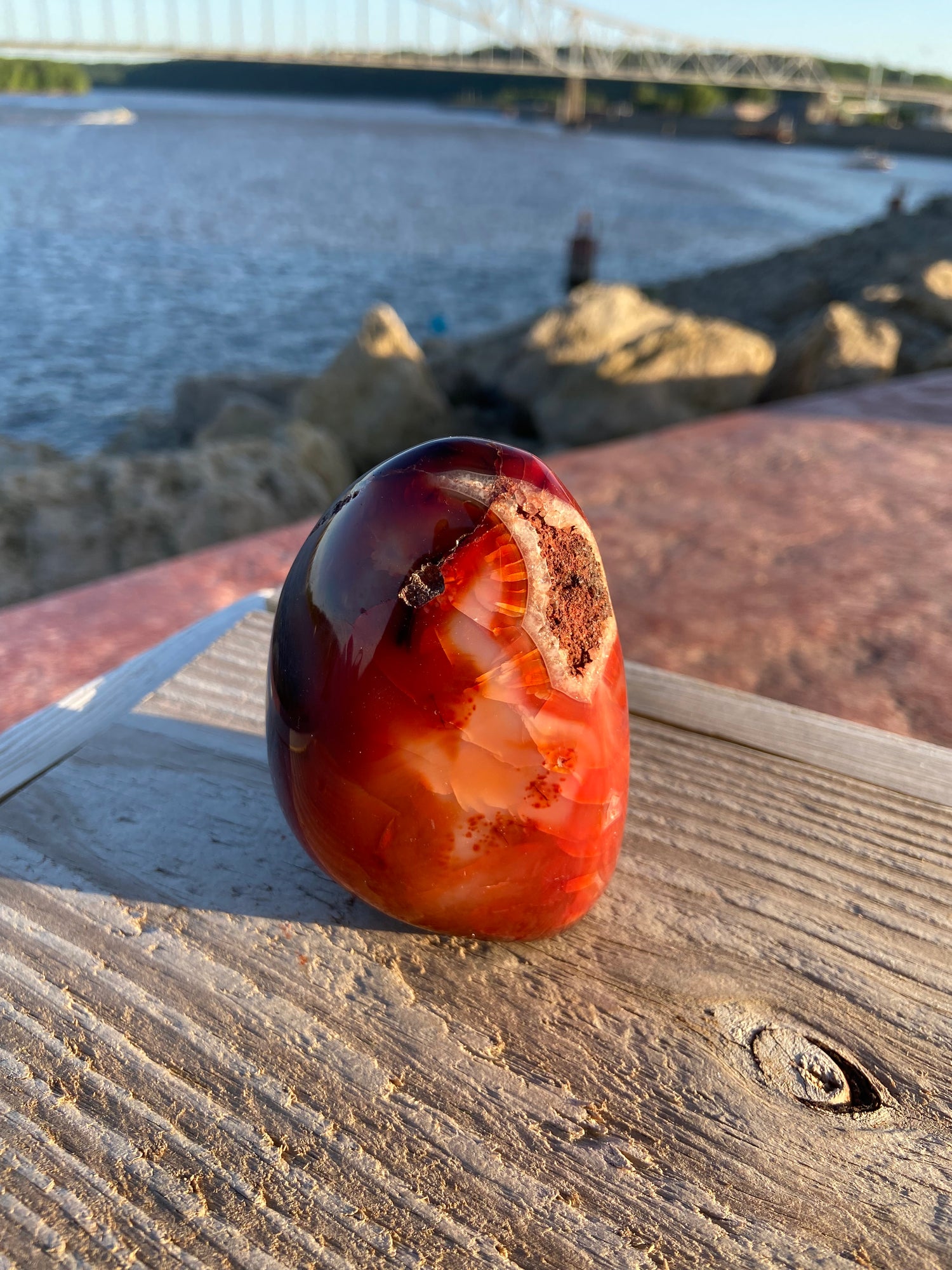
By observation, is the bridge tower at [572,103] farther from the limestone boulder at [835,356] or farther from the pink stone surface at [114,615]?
the pink stone surface at [114,615]

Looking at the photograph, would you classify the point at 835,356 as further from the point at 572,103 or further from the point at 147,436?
the point at 572,103

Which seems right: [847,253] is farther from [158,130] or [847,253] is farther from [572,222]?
[158,130]

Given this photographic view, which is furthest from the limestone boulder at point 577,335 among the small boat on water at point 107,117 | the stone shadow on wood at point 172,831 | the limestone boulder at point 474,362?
the small boat on water at point 107,117

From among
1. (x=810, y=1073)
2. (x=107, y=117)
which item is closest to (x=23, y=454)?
(x=810, y=1073)

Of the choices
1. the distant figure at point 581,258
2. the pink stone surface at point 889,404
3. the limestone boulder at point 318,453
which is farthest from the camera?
the distant figure at point 581,258

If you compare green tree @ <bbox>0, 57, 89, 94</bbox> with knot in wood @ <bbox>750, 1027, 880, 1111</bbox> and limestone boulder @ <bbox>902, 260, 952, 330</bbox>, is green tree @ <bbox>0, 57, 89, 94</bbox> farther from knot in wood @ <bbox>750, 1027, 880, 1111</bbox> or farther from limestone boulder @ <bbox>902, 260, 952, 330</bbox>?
knot in wood @ <bbox>750, 1027, 880, 1111</bbox>

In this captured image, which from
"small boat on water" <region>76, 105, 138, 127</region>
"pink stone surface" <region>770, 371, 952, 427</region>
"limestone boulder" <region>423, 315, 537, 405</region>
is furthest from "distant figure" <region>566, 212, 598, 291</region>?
"small boat on water" <region>76, 105, 138, 127</region>

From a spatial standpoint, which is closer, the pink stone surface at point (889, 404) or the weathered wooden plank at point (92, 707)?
the weathered wooden plank at point (92, 707)
